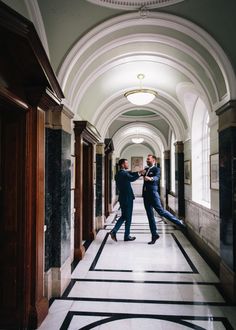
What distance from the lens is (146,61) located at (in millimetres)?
5461

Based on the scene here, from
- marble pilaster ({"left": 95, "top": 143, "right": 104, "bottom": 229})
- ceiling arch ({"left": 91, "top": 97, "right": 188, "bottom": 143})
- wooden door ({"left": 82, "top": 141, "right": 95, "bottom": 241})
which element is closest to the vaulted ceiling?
wooden door ({"left": 82, "top": 141, "right": 95, "bottom": 241})

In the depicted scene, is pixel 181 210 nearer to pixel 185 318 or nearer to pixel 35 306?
pixel 185 318

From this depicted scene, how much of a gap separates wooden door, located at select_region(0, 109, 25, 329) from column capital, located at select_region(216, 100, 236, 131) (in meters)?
2.59

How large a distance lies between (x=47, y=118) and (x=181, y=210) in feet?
18.4

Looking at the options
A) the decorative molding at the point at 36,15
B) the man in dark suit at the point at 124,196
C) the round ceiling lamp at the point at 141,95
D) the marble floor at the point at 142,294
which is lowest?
the marble floor at the point at 142,294

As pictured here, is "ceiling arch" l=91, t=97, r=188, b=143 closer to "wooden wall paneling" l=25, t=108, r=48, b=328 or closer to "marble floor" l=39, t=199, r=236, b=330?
"marble floor" l=39, t=199, r=236, b=330

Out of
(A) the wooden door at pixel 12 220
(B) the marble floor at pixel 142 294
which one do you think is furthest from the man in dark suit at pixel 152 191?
(A) the wooden door at pixel 12 220

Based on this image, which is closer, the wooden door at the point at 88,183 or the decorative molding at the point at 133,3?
the decorative molding at the point at 133,3

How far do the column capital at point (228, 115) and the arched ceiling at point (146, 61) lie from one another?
0.14 meters

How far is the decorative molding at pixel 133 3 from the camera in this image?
3285 mm

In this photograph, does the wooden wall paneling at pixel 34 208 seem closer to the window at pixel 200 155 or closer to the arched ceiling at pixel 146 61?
the arched ceiling at pixel 146 61

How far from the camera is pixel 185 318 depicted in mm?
2967

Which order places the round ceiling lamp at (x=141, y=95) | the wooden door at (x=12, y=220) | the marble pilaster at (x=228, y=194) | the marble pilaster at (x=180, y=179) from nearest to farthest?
1. the wooden door at (x=12, y=220)
2. the marble pilaster at (x=228, y=194)
3. the round ceiling lamp at (x=141, y=95)
4. the marble pilaster at (x=180, y=179)

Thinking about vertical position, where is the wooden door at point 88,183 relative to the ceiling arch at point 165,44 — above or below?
below
